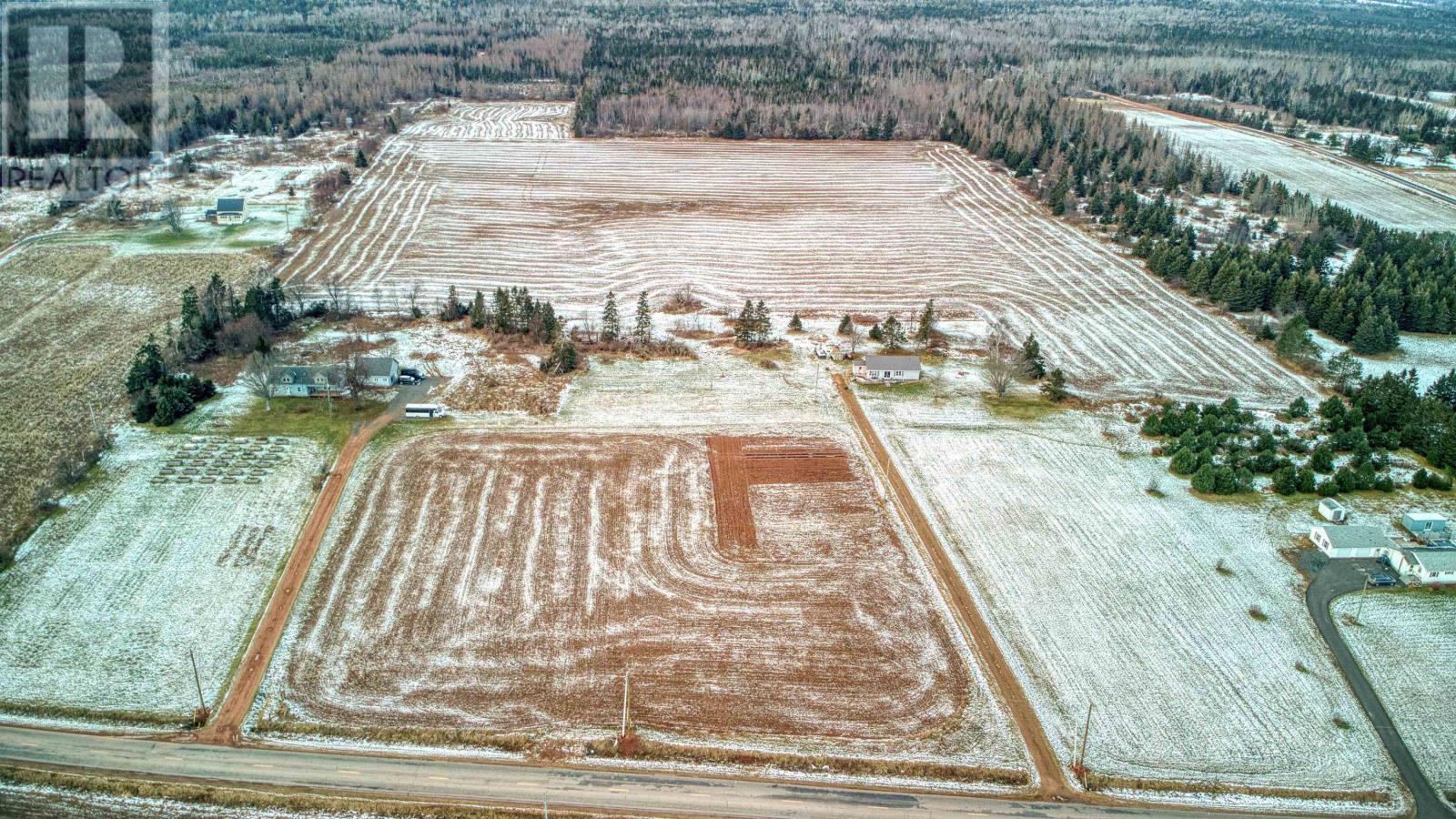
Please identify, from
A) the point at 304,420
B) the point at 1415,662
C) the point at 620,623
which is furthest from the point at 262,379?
the point at 1415,662

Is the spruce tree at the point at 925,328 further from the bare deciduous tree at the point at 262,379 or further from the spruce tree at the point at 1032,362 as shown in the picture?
the bare deciduous tree at the point at 262,379

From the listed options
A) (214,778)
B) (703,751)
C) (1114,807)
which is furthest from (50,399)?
(1114,807)

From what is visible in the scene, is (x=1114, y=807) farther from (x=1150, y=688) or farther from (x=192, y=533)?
(x=192, y=533)

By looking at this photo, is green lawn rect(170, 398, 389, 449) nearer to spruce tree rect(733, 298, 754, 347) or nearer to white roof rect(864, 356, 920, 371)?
spruce tree rect(733, 298, 754, 347)

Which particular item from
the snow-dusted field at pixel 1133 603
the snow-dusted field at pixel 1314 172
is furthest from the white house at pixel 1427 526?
the snow-dusted field at pixel 1314 172

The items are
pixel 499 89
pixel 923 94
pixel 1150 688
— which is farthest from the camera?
pixel 499 89

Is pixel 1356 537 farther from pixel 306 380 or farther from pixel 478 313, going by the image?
pixel 306 380
